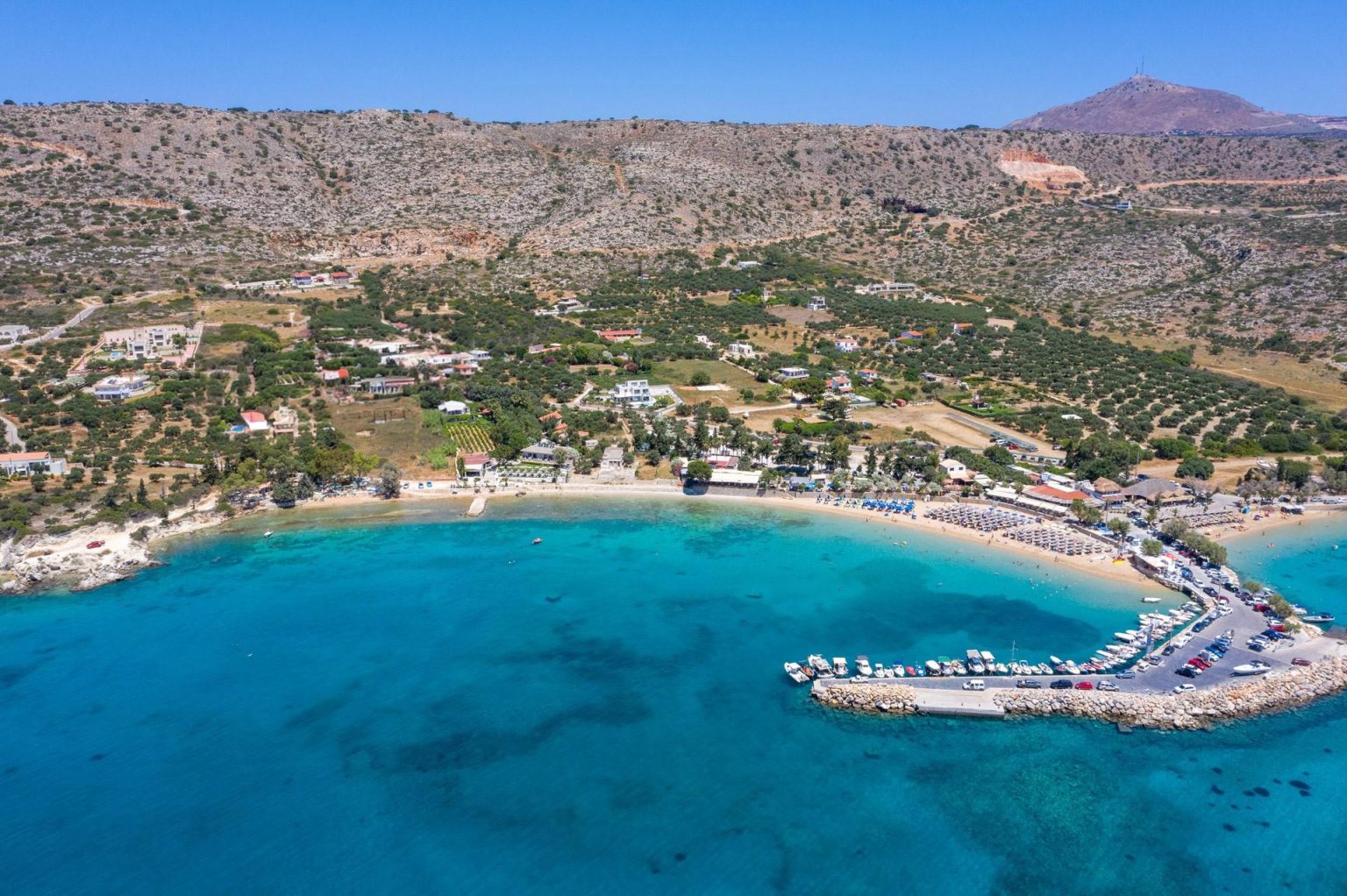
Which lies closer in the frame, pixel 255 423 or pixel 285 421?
pixel 255 423

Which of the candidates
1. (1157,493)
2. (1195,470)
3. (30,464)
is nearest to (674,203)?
(1195,470)

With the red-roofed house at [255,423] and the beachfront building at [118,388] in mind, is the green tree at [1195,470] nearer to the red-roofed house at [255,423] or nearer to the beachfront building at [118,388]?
the red-roofed house at [255,423]

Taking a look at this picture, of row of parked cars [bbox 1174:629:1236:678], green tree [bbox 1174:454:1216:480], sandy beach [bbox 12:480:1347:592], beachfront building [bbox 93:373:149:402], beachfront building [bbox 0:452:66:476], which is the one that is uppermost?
beachfront building [bbox 93:373:149:402]

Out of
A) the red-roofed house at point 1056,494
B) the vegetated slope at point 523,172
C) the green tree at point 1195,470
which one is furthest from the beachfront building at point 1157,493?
the vegetated slope at point 523,172

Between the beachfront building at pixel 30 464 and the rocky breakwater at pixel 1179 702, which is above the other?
the beachfront building at pixel 30 464

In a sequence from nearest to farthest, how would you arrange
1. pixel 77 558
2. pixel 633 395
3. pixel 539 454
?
pixel 77 558, pixel 539 454, pixel 633 395

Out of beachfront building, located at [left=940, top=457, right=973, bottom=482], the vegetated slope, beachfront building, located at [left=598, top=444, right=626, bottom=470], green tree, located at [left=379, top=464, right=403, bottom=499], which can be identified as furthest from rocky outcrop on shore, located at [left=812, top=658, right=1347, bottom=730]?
the vegetated slope

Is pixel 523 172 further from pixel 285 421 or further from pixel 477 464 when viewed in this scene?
pixel 477 464

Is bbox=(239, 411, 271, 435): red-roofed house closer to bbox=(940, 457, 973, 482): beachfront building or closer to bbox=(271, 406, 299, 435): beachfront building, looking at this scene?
bbox=(271, 406, 299, 435): beachfront building
